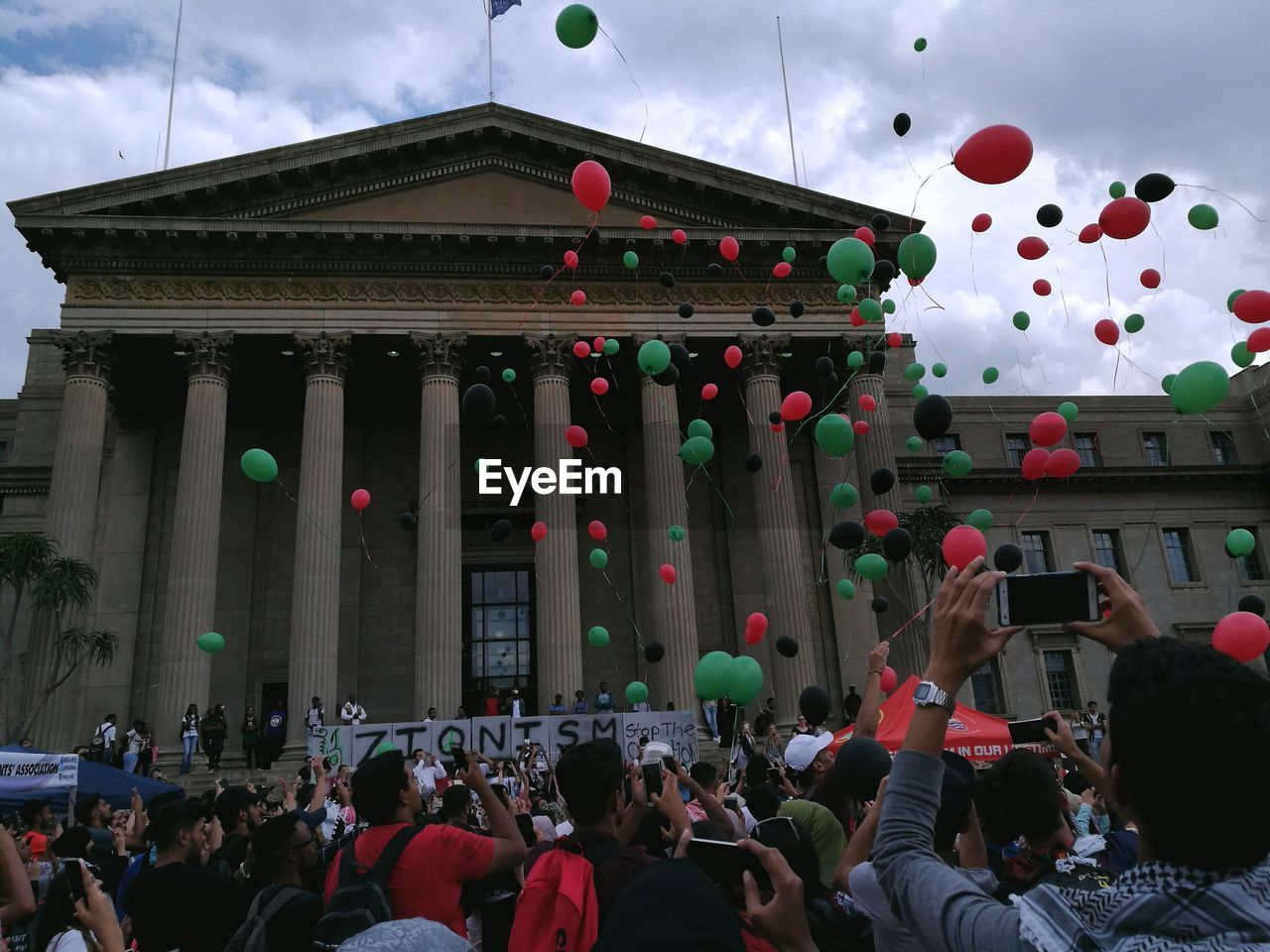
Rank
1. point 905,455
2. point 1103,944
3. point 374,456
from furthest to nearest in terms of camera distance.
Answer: point 905,455 < point 374,456 < point 1103,944

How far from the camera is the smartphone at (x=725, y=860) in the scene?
244 cm

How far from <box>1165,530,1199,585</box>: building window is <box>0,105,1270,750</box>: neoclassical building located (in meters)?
12.1

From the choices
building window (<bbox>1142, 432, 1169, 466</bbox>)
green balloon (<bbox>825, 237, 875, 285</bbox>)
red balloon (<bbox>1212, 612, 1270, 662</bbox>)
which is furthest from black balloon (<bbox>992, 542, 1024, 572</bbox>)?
building window (<bbox>1142, 432, 1169, 466</bbox>)

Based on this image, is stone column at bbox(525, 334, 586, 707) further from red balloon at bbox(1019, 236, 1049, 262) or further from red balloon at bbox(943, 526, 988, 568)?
red balloon at bbox(943, 526, 988, 568)

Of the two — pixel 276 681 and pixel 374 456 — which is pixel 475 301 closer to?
pixel 374 456

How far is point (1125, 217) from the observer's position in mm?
10867

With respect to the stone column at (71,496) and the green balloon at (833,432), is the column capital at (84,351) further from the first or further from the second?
the green balloon at (833,432)

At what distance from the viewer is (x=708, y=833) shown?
3586 mm

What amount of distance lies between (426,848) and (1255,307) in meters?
12.0

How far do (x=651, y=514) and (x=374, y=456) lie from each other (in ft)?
32.8

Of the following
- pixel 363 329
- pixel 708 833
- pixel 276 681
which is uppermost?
pixel 363 329

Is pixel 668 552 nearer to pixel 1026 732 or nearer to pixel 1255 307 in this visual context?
pixel 1255 307

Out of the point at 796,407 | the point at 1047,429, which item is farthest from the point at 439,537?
the point at 1047,429

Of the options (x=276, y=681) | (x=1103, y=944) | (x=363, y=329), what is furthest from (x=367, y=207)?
(x=1103, y=944)
